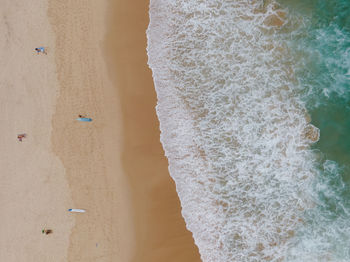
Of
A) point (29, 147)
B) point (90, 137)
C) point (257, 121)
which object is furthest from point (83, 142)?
point (257, 121)

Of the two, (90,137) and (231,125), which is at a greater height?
(90,137)

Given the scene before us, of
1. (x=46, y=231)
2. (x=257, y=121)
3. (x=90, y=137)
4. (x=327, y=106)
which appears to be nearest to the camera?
(x=46, y=231)

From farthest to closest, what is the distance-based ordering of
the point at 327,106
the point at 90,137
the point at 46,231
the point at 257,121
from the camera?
1. the point at 327,106
2. the point at 257,121
3. the point at 90,137
4. the point at 46,231

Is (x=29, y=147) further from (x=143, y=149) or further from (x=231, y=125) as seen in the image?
(x=231, y=125)

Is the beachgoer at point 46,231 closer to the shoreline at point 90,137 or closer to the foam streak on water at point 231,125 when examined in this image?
the shoreline at point 90,137

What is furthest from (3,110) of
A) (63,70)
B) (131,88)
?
(131,88)

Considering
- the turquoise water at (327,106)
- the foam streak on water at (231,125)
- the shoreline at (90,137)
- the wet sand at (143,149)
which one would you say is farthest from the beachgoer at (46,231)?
the turquoise water at (327,106)

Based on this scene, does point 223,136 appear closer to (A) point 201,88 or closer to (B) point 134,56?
(A) point 201,88
